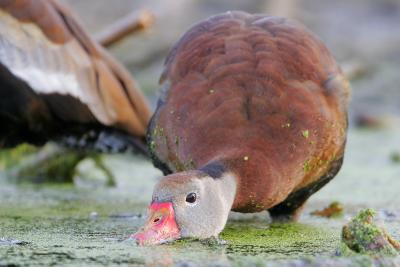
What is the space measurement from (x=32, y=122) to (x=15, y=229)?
1.44m

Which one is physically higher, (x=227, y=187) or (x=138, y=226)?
(x=227, y=187)

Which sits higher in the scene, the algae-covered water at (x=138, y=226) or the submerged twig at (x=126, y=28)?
the submerged twig at (x=126, y=28)

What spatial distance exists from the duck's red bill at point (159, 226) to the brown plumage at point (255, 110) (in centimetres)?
37

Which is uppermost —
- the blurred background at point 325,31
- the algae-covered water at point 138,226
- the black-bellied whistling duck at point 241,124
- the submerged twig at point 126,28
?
the blurred background at point 325,31

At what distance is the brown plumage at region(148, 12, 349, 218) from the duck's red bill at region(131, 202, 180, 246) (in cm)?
37

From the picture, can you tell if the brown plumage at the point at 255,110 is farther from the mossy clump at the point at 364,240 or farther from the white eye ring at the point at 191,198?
the mossy clump at the point at 364,240

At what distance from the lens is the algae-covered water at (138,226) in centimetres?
369

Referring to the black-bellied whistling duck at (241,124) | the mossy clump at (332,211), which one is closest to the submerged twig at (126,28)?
the black-bellied whistling duck at (241,124)

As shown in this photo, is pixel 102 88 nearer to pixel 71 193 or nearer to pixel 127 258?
pixel 71 193

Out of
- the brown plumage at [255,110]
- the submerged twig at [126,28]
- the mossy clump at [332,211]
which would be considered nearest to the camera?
the brown plumage at [255,110]

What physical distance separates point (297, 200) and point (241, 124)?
0.77 m

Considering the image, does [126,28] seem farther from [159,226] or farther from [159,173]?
[159,226]

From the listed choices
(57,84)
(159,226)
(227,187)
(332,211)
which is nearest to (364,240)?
(227,187)

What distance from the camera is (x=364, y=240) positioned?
12.4 feet
